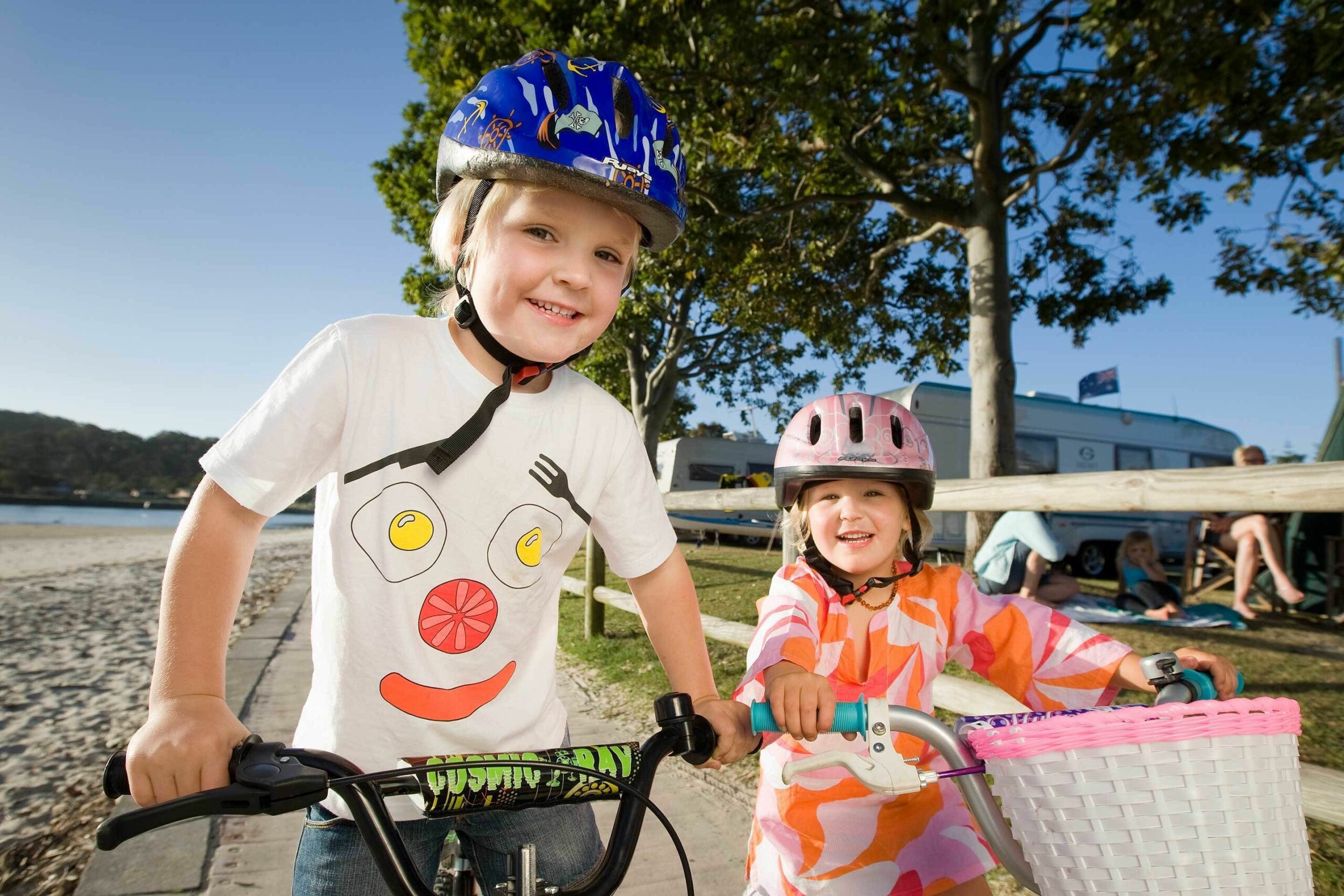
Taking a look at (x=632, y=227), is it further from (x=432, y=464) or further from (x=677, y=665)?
(x=677, y=665)

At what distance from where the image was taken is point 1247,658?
20.6ft

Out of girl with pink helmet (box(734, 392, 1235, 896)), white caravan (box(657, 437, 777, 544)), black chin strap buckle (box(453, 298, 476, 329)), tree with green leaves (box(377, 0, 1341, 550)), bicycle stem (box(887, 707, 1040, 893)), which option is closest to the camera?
bicycle stem (box(887, 707, 1040, 893))

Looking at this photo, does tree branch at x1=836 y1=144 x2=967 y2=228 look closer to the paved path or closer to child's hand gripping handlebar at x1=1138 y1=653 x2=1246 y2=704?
the paved path

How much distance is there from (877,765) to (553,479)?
91 centimetres

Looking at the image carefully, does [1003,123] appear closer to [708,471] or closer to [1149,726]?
[1149,726]

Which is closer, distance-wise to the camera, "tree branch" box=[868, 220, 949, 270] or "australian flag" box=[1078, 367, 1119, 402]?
"tree branch" box=[868, 220, 949, 270]

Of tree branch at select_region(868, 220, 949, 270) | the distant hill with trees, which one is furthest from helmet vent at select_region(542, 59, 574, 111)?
the distant hill with trees

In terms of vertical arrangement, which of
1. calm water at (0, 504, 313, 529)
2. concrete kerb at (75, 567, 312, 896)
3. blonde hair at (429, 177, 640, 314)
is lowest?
calm water at (0, 504, 313, 529)

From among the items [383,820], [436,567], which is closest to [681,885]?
[436,567]

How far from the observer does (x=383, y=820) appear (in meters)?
1.08

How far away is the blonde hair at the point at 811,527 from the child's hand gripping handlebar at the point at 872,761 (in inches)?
43.6

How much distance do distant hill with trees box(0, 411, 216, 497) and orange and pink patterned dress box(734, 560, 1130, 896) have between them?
10757cm

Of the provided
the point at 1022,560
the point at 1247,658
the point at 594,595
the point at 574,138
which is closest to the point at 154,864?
the point at 574,138

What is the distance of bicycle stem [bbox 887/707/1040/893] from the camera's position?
48.0 inches
